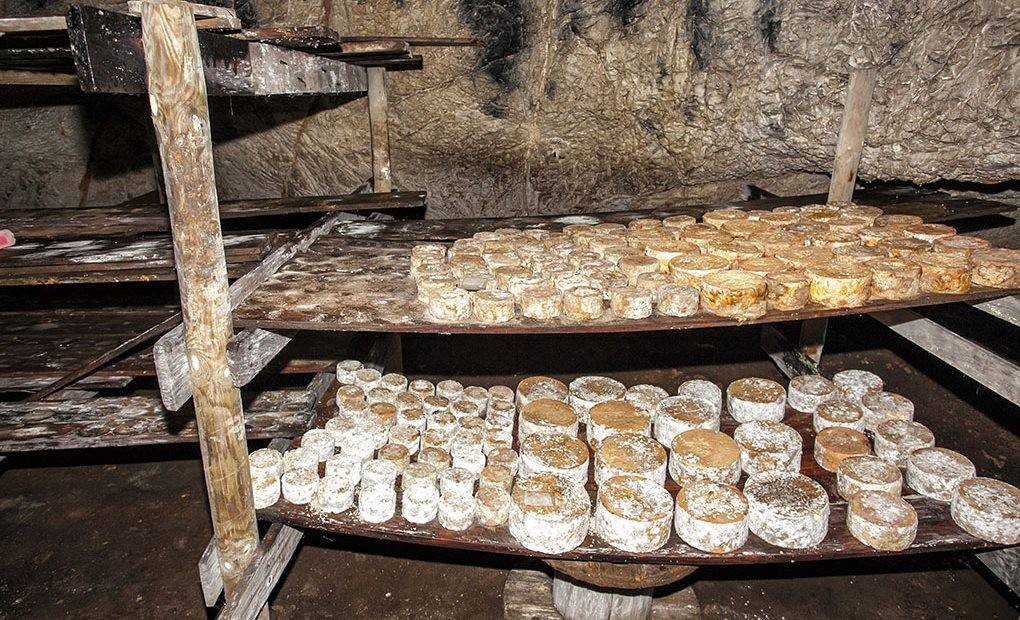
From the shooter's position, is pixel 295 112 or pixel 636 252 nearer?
pixel 636 252

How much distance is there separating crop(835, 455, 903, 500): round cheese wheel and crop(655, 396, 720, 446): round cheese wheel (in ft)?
1.98

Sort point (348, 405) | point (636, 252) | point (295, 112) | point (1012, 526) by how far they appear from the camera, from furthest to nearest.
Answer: point (295, 112) → point (348, 405) → point (636, 252) → point (1012, 526)

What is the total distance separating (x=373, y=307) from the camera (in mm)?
2340

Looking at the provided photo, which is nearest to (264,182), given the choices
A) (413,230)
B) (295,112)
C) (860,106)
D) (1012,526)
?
(295,112)

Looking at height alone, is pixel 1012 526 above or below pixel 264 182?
below

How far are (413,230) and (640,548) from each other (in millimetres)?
2120

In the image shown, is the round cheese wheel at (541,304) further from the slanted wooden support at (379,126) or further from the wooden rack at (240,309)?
the slanted wooden support at (379,126)

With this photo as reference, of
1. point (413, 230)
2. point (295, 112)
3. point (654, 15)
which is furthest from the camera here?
point (295, 112)

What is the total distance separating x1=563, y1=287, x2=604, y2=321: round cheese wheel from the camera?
2.25m

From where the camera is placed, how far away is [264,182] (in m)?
6.27

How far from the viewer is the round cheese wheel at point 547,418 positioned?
300cm

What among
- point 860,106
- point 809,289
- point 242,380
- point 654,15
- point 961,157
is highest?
point 654,15

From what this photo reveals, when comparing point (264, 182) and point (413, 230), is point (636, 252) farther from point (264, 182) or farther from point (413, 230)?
point (264, 182)

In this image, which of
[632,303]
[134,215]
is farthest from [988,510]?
[134,215]
